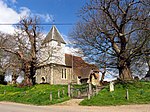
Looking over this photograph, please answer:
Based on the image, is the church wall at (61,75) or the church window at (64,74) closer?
the church wall at (61,75)

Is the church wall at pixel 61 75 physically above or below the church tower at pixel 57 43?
below

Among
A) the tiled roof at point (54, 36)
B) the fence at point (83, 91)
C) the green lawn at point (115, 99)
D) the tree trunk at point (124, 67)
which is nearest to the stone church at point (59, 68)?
the tiled roof at point (54, 36)

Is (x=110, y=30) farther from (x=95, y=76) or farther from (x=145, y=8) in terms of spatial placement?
(x=95, y=76)

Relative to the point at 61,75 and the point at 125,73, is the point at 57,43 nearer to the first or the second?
the point at 61,75

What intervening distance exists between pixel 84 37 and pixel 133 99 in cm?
1199

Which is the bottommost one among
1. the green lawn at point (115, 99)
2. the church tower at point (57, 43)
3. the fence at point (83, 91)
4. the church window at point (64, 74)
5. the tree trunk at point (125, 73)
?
the green lawn at point (115, 99)

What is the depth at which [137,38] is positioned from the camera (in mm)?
28172

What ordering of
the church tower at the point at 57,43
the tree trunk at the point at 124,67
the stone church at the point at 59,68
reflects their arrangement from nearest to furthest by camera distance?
the tree trunk at the point at 124,67 → the stone church at the point at 59,68 → the church tower at the point at 57,43

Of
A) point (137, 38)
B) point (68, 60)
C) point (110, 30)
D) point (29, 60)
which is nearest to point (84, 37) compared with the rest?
point (110, 30)

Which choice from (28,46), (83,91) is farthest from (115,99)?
(28,46)

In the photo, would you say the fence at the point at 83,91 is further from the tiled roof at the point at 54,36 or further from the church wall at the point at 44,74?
the tiled roof at the point at 54,36

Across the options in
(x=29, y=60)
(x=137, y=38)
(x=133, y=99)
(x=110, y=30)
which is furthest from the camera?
(x=29, y=60)

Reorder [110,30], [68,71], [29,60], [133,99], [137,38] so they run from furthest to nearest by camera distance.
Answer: [68,71]
[29,60]
[137,38]
[110,30]
[133,99]

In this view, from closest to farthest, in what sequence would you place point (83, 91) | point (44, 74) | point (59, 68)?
1. point (83, 91)
2. point (59, 68)
3. point (44, 74)
